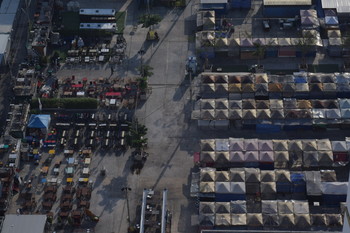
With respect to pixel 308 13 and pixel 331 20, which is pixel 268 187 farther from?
pixel 308 13

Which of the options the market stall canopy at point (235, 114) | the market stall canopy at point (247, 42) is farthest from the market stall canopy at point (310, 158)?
the market stall canopy at point (247, 42)

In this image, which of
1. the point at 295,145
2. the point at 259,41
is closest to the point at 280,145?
the point at 295,145

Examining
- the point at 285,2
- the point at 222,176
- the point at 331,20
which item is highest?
the point at 285,2

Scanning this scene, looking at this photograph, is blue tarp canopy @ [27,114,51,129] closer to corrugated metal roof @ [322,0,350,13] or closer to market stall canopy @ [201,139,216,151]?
market stall canopy @ [201,139,216,151]

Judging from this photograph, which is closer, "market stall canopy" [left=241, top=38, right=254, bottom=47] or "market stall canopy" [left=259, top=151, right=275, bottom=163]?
"market stall canopy" [left=259, top=151, right=275, bottom=163]

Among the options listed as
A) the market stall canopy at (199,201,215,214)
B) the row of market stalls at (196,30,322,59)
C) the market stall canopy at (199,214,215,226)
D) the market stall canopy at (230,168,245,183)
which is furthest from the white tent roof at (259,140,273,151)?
the row of market stalls at (196,30,322,59)
